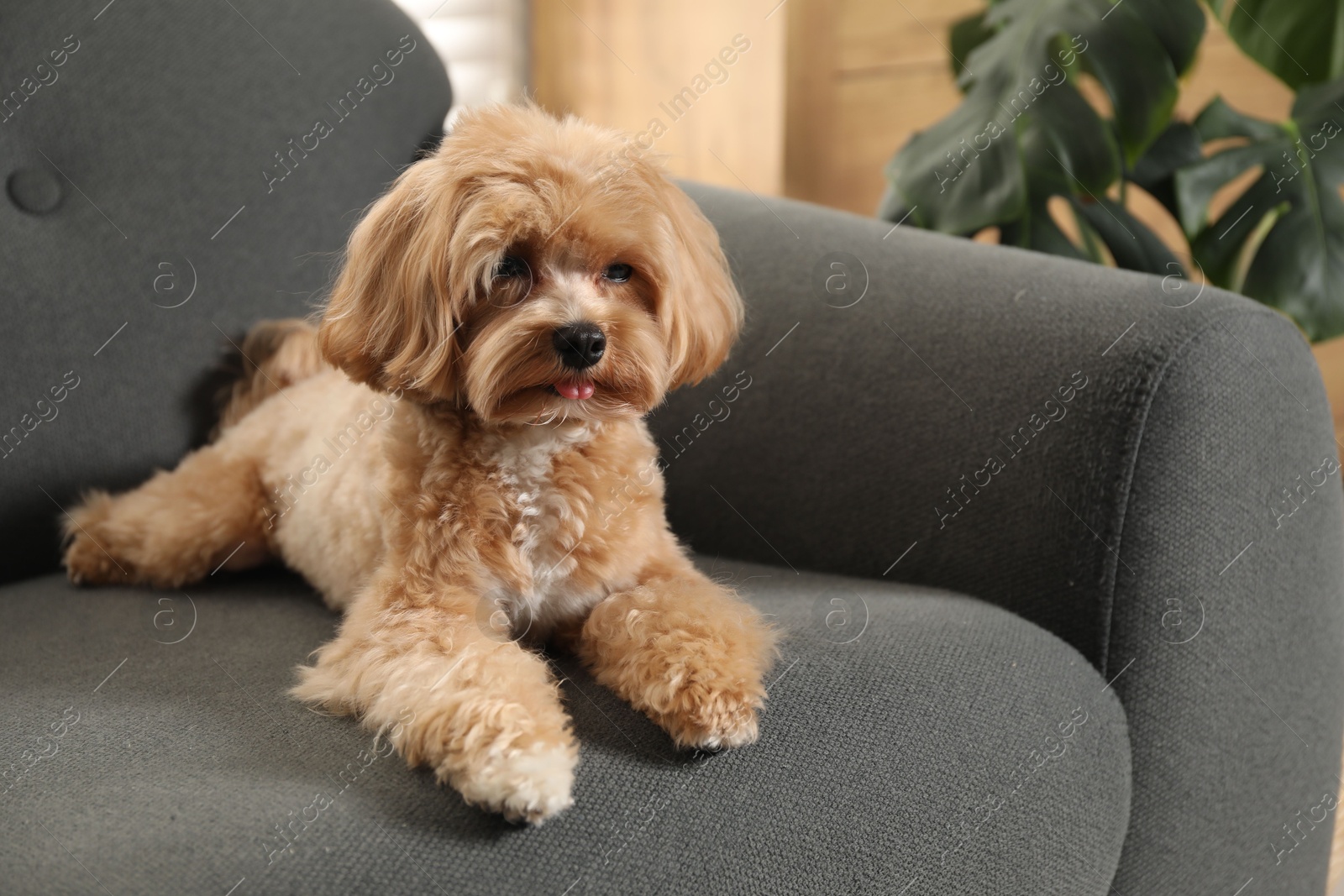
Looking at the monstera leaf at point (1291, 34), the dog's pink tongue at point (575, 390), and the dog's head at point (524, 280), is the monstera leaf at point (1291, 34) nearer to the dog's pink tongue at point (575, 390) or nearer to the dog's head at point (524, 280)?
the dog's head at point (524, 280)

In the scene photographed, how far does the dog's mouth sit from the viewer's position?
1.01m

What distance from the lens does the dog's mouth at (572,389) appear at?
3.33ft

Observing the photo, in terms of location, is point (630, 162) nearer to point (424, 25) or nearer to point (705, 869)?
point (705, 869)

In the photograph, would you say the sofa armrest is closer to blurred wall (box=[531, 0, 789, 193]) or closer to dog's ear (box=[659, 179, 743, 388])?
dog's ear (box=[659, 179, 743, 388])

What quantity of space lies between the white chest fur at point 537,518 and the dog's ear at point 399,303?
4.2 inches

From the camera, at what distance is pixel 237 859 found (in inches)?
30.3

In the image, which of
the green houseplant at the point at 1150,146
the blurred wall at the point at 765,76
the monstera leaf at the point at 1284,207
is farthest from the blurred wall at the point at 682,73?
the monstera leaf at the point at 1284,207

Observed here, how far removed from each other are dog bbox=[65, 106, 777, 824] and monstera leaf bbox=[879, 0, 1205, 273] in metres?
0.74

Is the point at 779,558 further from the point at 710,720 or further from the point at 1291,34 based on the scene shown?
the point at 1291,34

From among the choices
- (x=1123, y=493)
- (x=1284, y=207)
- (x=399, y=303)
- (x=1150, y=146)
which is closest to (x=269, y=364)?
(x=399, y=303)

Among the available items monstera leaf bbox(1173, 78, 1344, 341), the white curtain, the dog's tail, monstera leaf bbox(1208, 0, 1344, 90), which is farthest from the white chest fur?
the white curtain

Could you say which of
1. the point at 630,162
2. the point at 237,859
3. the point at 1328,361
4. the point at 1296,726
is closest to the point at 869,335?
the point at 630,162

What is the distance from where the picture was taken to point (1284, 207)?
5.82 ft

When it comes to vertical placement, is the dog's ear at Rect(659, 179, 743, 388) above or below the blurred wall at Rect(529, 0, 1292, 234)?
above
